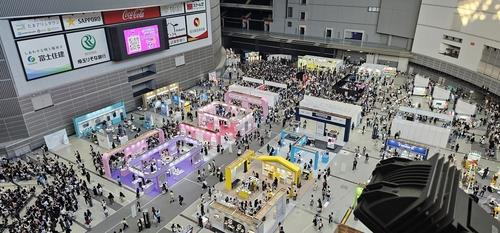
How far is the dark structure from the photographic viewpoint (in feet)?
15.3

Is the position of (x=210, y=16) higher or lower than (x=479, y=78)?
higher

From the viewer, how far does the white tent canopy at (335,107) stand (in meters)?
32.8

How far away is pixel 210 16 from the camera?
44.4 m

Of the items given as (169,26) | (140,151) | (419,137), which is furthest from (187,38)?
(419,137)

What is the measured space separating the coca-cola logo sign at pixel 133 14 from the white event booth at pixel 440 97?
32566 mm

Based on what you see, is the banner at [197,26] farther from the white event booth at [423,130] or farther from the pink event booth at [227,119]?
the white event booth at [423,130]

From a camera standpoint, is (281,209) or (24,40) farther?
(24,40)

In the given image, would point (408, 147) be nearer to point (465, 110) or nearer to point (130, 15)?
point (465, 110)

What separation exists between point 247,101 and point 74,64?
17.1 meters

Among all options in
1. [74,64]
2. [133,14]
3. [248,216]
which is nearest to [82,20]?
[74,64]

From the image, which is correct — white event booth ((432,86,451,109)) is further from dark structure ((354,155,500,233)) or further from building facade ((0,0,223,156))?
dark structure ((354,155,500,233))

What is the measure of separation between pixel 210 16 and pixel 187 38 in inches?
192

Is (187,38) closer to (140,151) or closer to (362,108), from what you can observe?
(140,151)

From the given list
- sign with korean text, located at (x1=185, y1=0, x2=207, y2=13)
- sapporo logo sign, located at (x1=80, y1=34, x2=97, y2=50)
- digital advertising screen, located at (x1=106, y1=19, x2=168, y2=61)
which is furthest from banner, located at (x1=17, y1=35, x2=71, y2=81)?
sign with korean text, located at (x1=185, y1=0, x2=207, y2=13)
